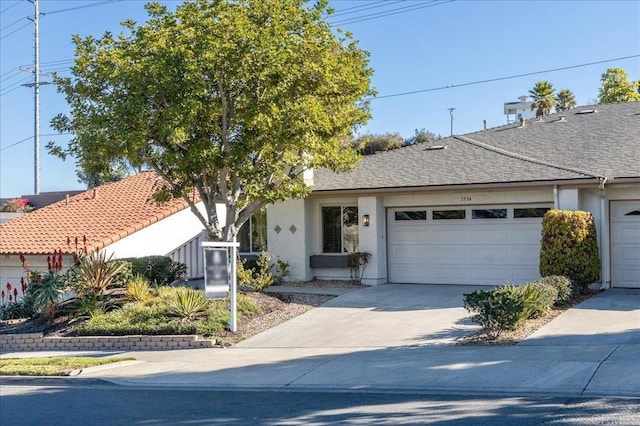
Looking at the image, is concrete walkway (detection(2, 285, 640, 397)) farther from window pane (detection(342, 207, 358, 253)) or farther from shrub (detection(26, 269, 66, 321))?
window pane (detection(342, 207, 358, 253))

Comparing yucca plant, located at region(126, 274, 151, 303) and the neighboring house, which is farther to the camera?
the neighboring house

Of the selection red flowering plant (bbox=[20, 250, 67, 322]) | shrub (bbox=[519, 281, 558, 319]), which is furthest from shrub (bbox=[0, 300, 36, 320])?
shrub (bbox=[519, 281, 558, 319])

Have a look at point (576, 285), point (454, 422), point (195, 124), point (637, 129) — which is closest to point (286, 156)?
point (195, 124)

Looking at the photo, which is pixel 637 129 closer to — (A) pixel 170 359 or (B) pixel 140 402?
(A) pixel 170 359

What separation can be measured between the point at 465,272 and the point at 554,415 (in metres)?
11.3

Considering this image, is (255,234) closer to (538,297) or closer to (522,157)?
(522,157)

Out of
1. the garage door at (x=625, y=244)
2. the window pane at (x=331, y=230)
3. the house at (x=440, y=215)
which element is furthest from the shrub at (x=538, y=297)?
the window pane at (x=331, y=230)

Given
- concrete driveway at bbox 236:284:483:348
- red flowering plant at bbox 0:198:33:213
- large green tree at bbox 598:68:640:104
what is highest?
large green tree at bbox 598:68:640:104

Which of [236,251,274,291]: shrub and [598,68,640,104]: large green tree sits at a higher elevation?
[598,68,640,104]: large green tree

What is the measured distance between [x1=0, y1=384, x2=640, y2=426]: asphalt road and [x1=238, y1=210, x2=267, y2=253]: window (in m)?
12.0

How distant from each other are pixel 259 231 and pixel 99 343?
8.37m

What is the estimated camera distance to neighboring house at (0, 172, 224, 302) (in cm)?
2112

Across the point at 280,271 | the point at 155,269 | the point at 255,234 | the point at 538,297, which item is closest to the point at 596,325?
the point at 538,297

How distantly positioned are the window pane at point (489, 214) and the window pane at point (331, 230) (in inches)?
164
